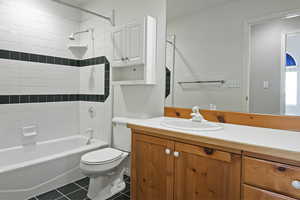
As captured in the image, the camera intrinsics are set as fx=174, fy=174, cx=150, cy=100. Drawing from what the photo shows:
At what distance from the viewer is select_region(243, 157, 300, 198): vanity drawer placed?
0.82m

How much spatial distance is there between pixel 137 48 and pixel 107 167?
1.27m

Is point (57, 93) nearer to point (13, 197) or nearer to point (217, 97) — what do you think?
point (13, 197)

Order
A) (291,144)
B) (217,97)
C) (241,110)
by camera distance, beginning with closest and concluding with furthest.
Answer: (291,144), (241,110), (217,97)

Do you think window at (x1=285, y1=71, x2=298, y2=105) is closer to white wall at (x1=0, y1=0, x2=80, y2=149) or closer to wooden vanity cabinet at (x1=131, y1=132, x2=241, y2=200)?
wooden vanity cabinet at (x1=131, y1=132, x2=241, y2=200)

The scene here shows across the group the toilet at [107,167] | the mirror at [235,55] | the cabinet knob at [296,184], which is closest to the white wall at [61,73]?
the mirror at [235,55]

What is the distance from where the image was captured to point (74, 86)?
2.90 metres

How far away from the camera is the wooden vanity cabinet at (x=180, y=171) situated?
102 cm

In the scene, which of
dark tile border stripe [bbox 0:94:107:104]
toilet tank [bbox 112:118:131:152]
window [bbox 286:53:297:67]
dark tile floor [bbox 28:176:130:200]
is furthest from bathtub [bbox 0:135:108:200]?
window [bbox 286:53:297:67]

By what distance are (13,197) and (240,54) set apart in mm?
2538

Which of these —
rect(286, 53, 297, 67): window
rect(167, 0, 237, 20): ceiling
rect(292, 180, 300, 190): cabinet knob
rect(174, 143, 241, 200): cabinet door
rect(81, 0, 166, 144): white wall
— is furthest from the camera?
rect(81, 0, 166, 144): white wall

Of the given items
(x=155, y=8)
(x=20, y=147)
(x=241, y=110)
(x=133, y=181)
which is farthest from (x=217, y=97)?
(x=20, y=147)

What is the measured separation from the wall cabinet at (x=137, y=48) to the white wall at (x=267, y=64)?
0.97 m

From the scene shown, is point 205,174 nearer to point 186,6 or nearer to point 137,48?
point 137,48

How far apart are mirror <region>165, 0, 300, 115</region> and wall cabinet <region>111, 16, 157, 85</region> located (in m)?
0.19
